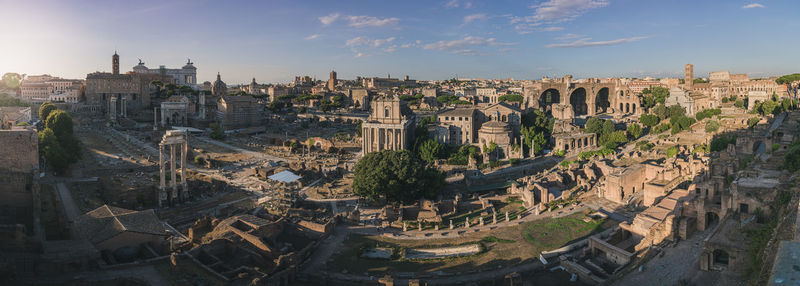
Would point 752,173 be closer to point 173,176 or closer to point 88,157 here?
point 173,176

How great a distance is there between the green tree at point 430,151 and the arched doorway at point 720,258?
102 feet

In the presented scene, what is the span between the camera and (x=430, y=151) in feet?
157

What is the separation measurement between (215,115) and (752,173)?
7345 centimetres

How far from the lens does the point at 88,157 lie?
43.8m

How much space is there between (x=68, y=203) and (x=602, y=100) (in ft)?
225

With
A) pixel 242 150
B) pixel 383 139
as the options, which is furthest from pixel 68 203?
pixel 383 139

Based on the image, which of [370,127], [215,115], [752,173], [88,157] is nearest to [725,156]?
[752,173]

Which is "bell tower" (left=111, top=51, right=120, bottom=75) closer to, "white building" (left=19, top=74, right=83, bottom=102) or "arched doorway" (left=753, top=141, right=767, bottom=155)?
"white building" (left=19, top=74, right=83, bottom=102)

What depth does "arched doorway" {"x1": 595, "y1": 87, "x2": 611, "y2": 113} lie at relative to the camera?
7209 cm

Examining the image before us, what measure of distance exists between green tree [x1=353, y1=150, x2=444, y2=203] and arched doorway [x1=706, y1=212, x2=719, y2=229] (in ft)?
54.2

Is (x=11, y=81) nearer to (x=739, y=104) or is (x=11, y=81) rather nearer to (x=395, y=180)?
(x=395, y=180)

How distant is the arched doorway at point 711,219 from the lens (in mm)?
21139

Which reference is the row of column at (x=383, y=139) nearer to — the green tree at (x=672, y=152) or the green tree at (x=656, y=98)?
the green tree at (x=672, y=152)

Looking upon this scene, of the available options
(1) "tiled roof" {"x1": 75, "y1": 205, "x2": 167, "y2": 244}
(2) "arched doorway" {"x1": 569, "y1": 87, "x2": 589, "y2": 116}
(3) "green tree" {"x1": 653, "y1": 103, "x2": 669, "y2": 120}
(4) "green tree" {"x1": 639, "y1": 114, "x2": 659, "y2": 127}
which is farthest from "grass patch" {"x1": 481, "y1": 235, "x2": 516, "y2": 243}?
(2) "arched doorway" {"x1": 569, "y1": 87, "x2": 589, "y2": 116}
